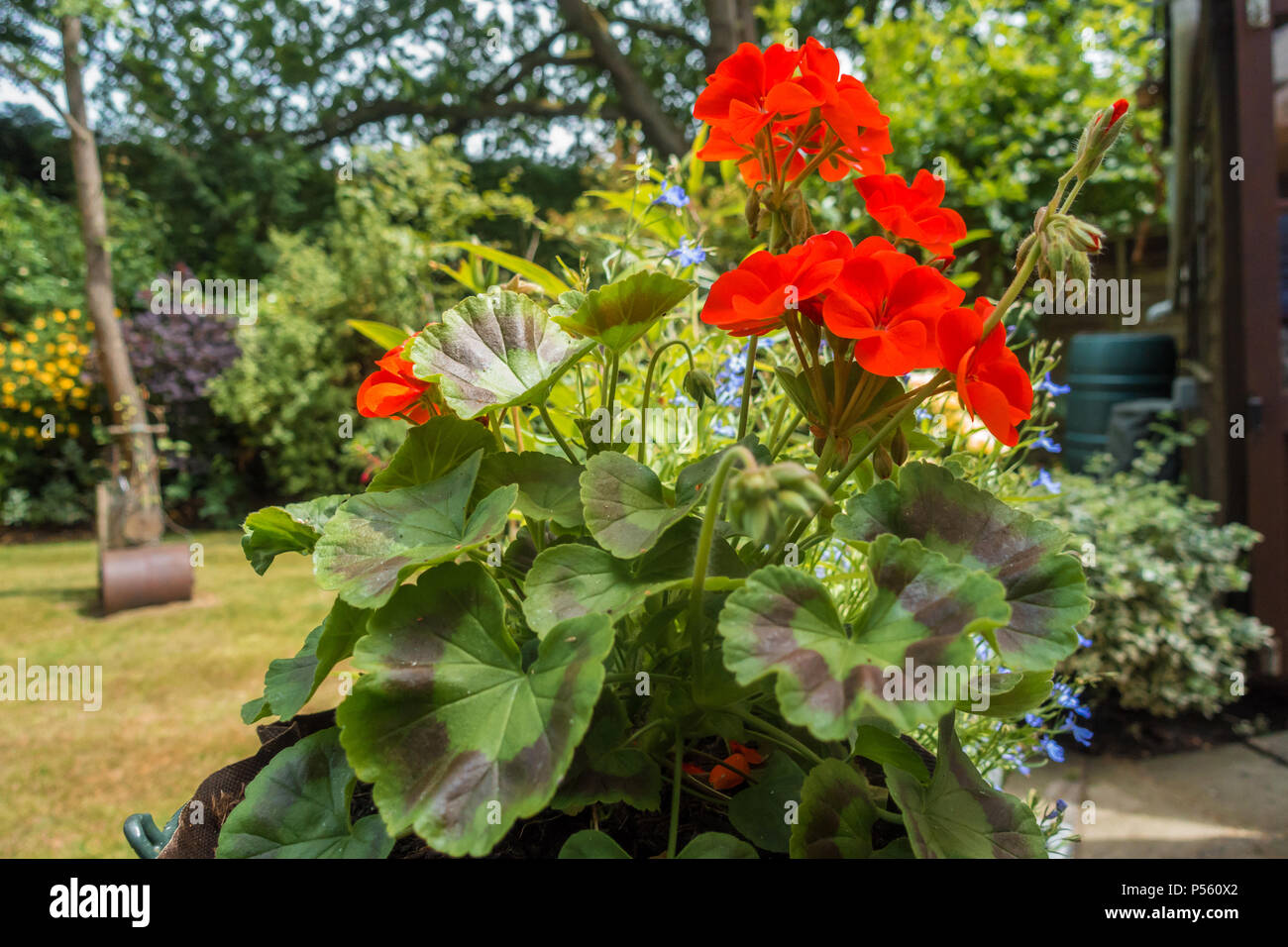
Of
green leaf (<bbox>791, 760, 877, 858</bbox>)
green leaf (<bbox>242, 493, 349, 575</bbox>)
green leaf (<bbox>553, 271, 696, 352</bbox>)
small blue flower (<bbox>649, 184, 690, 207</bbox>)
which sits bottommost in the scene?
green leaf (<bbox>791, 760, 877, 858</bbox>)

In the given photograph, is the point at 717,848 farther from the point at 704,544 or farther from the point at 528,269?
the point at 528,269

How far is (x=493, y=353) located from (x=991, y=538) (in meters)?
0.36

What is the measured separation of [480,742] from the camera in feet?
1.38

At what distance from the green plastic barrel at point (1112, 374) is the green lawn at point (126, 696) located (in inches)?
138

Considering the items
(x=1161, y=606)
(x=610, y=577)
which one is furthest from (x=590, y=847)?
(x=1161, y=606)

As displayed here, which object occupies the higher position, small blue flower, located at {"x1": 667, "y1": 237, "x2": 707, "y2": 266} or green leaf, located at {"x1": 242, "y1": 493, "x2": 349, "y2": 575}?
small blue flower, located at {"x1": 667, "y1": 237, "x2": 707, "y2": 266}

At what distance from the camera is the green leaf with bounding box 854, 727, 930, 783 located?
500mm

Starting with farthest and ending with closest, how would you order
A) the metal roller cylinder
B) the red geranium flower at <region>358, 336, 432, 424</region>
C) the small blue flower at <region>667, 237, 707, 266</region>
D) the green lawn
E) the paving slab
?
the metal roller cylinder → the green lawn → the paving slab → the small blue flower at <region>667, 237, 707, 266</region> → the red geranium flower at <region>358, 336, 432, 424</region>

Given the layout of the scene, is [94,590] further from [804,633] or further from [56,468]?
[804,633]

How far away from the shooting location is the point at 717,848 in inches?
17.6

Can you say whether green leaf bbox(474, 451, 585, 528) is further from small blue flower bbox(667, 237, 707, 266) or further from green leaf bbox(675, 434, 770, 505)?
small blue flower bbox(667, 237, 707, 266)

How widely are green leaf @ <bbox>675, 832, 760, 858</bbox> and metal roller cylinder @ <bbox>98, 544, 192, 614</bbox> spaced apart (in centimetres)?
433

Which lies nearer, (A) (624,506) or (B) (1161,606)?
(A) (624,506)

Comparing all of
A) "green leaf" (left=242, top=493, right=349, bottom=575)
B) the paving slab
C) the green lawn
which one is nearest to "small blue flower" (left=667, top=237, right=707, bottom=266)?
"green leaf" (left=242, top=493, right=349, bottom=575)
